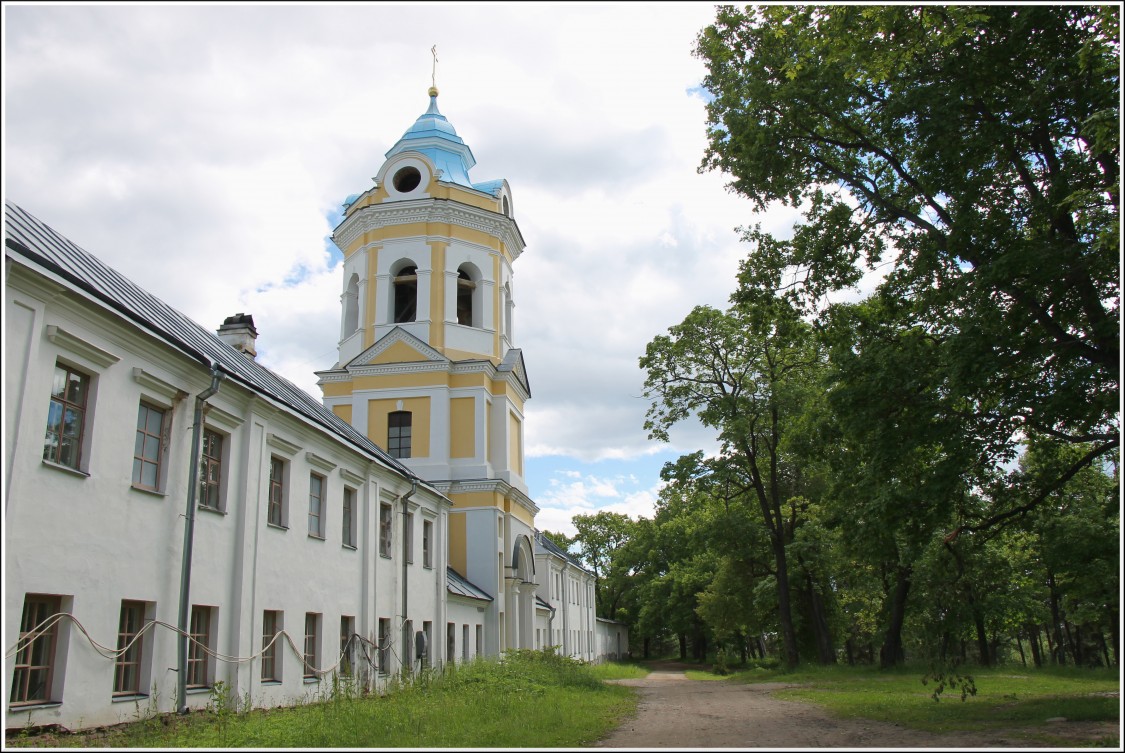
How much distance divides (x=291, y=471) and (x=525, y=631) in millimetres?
18066

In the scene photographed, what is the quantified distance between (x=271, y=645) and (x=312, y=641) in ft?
6.29

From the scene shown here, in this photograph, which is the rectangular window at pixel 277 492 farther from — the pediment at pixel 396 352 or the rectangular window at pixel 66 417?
the pediment at pixel 396 352

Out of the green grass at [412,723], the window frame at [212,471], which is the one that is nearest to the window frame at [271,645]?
the green grass at [412,723]

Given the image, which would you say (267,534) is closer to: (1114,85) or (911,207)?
(911,207)

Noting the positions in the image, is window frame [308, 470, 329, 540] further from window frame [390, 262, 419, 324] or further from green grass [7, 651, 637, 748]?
window frame [390, 262, 419, 324]

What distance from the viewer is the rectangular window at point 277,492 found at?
15.5 m

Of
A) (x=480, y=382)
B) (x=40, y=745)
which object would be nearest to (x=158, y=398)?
(x=40, y=745)

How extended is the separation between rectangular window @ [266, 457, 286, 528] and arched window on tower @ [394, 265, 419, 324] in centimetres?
1744

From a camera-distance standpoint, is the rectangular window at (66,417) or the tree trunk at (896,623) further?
the tree trunk at (896,623)

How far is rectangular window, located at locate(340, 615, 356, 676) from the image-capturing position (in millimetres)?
→ 17734

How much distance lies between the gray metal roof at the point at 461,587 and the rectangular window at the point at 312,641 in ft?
26.8

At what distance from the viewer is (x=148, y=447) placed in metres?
12.2

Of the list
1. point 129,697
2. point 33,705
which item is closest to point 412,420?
point 129,697

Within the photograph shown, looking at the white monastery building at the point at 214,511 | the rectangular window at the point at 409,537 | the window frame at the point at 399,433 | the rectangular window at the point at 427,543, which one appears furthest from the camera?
the window frame at the point at 399,433
